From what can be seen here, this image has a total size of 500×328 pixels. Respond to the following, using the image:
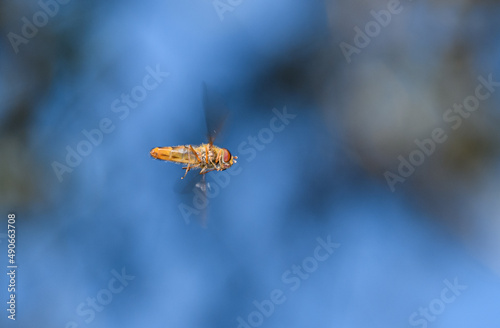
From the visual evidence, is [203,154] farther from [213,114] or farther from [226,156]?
[213,114]

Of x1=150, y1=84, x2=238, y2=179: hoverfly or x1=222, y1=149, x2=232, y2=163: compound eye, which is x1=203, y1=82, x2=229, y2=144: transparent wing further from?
x1=222, y1=149, x2=232, y2=163: compound eye

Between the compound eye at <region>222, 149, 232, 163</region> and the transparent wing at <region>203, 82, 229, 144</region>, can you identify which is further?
the compound eye at <region>222, 149, 232, 163</region>

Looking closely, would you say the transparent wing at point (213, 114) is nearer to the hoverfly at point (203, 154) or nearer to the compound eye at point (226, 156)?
the hoverfly at point (203, 154)

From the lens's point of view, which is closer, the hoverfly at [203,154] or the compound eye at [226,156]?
the hoverfly at [203,154]

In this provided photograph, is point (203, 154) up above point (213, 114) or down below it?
below

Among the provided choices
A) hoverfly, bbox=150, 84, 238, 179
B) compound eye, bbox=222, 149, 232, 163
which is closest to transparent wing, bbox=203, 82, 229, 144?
hoverfly, bbox=150, 84, 238, 179

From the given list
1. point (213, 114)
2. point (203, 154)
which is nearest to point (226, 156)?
point (203, 154)

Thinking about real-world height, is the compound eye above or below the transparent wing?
below


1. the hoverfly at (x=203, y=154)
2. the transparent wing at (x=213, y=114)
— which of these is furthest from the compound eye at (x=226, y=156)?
the transparent wing at (x=213, y=114)

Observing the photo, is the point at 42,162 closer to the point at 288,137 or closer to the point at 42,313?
the point at 42,313
